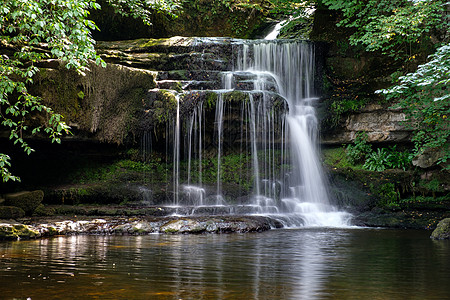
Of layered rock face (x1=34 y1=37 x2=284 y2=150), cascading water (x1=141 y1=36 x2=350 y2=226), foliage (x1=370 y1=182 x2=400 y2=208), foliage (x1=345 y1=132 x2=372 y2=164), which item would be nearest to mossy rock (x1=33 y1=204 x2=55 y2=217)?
layered rock face (x1=34 y1=37 x2=284 y2=150)

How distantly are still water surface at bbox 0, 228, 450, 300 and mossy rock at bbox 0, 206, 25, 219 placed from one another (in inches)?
95.4

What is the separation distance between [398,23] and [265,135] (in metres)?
5.37

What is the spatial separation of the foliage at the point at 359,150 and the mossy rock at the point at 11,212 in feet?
34.9

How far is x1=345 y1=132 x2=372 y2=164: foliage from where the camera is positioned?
1457cm

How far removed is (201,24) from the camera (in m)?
20.2

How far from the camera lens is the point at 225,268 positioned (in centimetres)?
515

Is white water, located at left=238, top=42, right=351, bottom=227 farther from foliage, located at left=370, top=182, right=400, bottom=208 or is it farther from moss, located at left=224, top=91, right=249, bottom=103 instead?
moss, located at left=224, top=91, right=249, bottom=103

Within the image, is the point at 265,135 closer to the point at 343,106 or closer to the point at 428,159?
the point at 343,106

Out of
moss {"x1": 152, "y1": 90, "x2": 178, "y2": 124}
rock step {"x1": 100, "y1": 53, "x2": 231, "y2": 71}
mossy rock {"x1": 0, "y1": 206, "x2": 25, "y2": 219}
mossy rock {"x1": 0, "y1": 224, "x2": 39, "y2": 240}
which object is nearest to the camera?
mossy rock {"x1": 0, "y1": 224, "x2": 39, "y2": 240}

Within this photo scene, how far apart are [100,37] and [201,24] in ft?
16.2

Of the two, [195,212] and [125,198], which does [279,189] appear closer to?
[195,212]

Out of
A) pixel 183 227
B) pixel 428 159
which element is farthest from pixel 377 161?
pixel 183 227

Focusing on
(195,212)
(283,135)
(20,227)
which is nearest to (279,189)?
(283,135)

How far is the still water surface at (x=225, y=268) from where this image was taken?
3.91 metres
